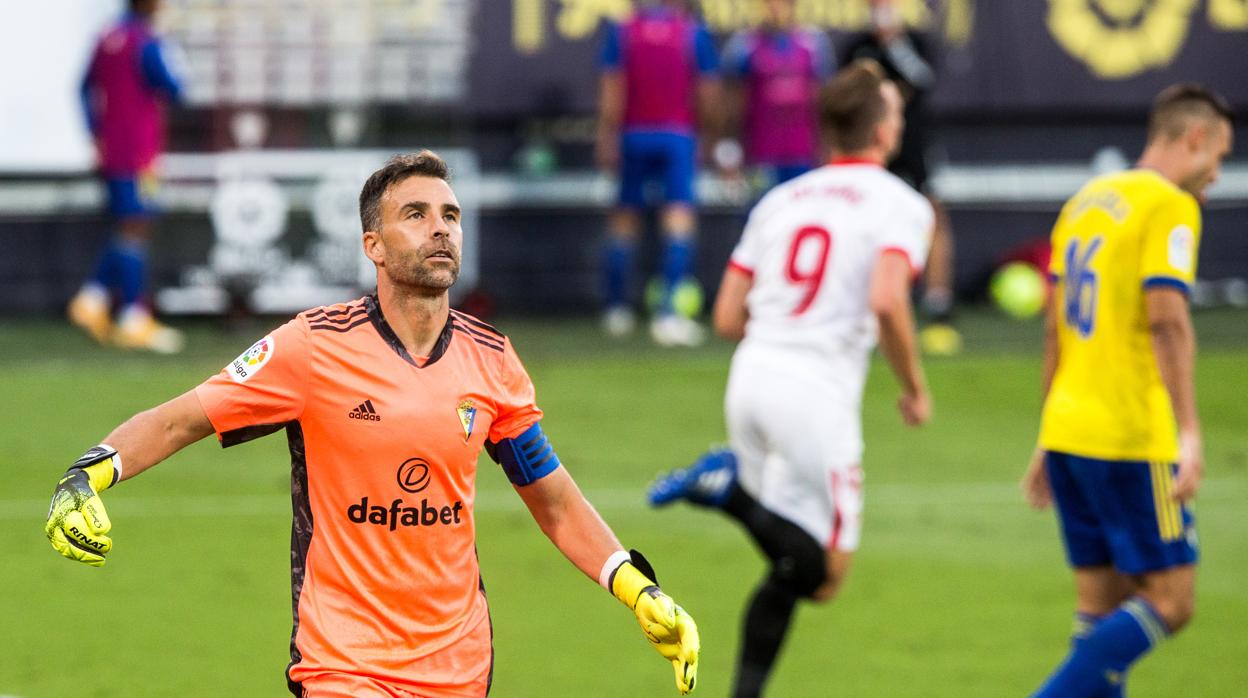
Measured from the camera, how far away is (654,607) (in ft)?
13.5

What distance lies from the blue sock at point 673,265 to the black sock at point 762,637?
8.79 meters

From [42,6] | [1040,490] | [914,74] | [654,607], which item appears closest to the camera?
[654,607]

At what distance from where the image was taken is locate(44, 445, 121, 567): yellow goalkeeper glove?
371cm

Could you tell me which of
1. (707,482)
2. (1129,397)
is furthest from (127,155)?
(1129,397)

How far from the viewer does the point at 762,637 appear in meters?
6.30

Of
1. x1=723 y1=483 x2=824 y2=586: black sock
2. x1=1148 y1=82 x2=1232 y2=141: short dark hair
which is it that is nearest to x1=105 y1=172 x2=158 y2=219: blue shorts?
x1=723 y1=483 x2=824 y2=586: black sock

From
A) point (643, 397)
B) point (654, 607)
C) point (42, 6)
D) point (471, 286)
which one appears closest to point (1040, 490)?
point (654, 607)

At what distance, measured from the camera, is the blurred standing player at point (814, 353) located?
6.31 metres

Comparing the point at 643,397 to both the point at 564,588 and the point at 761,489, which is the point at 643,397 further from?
the point at 761,489

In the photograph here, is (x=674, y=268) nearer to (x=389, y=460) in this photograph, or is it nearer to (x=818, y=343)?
(x=818, y=343)

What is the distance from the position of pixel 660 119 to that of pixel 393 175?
11.3 m

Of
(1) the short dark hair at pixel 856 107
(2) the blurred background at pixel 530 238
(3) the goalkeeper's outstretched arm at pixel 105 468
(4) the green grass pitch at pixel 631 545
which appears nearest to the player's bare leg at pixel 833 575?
(4) the green grass pitch at pixel 631 545

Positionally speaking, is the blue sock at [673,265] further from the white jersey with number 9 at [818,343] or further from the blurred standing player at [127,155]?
the white jersey with number 9 at [818,343]

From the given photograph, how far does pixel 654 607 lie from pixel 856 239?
8.55 ft
